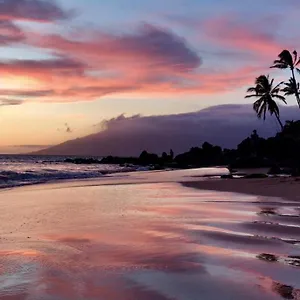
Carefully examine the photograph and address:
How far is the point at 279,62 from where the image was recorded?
47.7 meters

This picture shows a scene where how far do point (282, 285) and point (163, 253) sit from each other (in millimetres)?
2105

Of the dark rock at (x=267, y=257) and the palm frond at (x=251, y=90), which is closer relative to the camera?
the dark rock at (x=267, y=257)

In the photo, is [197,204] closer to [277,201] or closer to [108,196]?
[277,201]

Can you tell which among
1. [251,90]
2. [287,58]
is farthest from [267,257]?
[251,90]

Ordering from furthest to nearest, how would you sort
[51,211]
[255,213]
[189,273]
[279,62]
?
[279,62], [51,211], [255,213], [189,273]

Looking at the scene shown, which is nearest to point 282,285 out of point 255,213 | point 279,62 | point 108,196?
point 255,213

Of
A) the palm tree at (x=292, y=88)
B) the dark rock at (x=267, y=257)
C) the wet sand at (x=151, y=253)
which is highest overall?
the palm tree at (x=292, y=88)

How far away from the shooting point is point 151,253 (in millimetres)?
6625

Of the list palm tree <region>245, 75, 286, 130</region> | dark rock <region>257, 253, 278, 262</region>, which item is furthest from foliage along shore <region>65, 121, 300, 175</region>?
dark rock <region>257, 253, 278, 262</region>

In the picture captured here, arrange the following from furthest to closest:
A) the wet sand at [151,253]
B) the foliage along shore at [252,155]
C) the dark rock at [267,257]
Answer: the foliage along shore at [252,155], the dark rock at [267,257], the wet sand at [151,253]

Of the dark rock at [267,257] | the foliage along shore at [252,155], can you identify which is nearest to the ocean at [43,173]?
the foliage along shore at [252,155]

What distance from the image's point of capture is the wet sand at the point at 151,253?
4824 millimetres

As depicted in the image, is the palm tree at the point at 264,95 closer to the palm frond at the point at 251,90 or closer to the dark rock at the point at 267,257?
the palm frond at the point at 251,90

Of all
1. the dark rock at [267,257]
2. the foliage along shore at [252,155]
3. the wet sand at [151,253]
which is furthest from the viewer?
the foliage along shore at [252,155]
